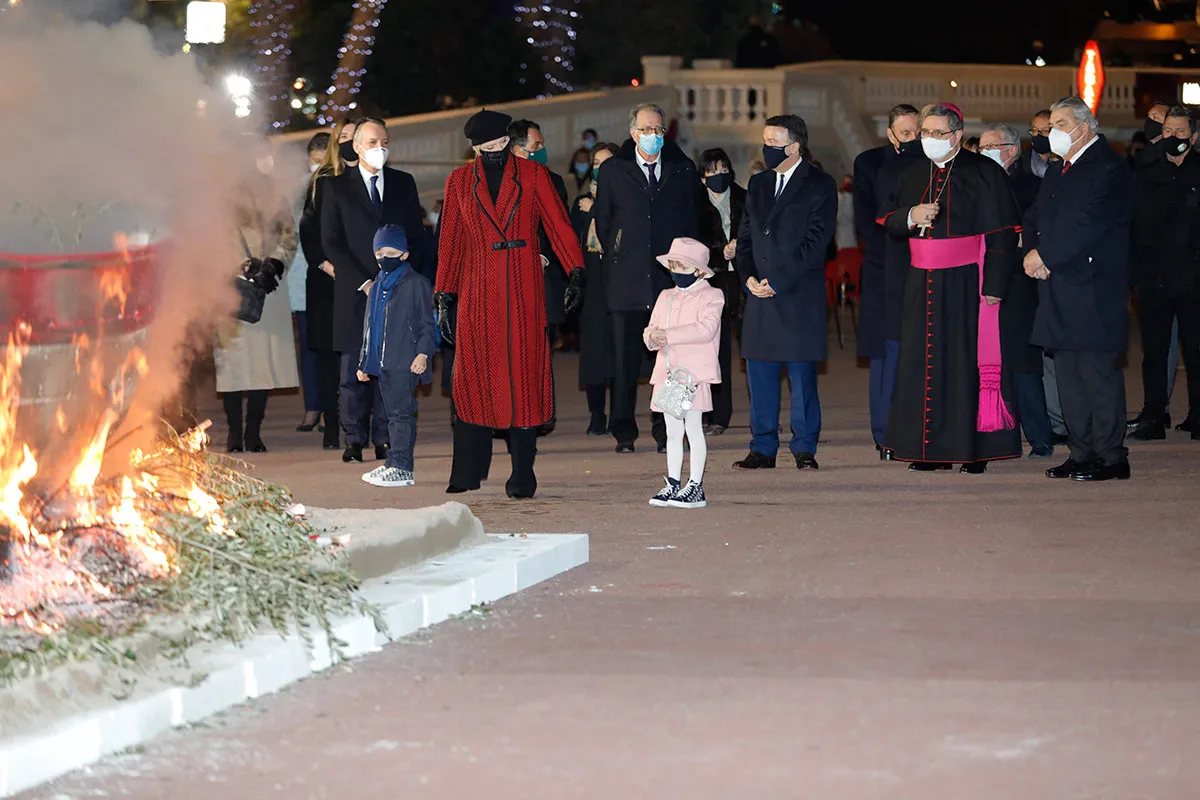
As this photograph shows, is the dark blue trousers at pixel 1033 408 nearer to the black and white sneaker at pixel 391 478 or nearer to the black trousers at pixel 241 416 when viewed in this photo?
the black and white sneaker at pixel 391 478

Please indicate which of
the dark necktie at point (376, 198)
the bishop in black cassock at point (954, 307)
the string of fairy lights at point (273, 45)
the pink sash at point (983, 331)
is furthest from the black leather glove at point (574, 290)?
the string of fairy lights at point (273, 45)

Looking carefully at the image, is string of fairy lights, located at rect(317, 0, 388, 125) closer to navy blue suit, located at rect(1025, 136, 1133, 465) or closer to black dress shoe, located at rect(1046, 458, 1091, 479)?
navy blue suit, located at rect(1025, 136, 1133, 465)

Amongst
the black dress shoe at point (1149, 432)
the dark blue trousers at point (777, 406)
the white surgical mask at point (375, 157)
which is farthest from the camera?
the black dress shoe at point (1149, 432)

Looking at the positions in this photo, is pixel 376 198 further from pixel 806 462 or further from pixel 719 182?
pixel 806 462

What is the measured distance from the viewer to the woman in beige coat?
13812 millimetres

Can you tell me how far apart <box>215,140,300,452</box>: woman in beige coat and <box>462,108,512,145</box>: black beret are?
2.53m

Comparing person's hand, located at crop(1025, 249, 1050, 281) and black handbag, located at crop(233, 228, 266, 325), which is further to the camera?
black handbag, located at crop(233, 228, 266, 325)

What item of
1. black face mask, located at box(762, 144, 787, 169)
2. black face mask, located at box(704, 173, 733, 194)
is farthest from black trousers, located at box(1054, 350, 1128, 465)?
black face mask, located at box(704, 173, 733, 194)

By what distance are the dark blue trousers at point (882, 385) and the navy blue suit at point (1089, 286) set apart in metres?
1.13

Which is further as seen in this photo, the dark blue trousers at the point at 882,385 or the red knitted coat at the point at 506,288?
the dark blue trousers at the point at 882,385

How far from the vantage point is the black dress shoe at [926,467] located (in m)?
12.6

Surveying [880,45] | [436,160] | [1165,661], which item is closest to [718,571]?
[1165,661]

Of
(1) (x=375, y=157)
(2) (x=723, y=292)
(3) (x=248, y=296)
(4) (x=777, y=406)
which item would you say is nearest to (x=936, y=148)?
(2) (x=723, y=292)

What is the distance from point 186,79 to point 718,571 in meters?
3.01
